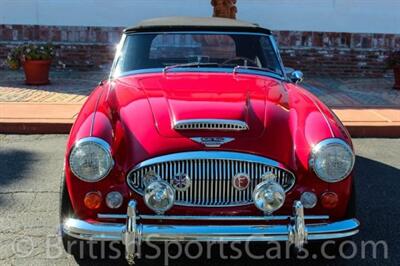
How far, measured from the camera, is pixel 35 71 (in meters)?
8.56

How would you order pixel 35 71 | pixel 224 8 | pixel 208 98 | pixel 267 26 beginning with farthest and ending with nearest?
pixel 267 26
pixel 224 8
pixel 35 71
pixel 208 98

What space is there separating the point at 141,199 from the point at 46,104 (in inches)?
188

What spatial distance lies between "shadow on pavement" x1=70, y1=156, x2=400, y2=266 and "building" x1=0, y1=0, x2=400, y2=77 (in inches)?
206

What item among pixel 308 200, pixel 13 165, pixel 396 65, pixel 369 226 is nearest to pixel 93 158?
pixel 308 200

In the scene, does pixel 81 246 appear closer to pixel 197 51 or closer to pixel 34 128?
pixel 197 51

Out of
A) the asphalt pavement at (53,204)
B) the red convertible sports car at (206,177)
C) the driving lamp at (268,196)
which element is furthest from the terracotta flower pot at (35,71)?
the driving lamp at (268,196)

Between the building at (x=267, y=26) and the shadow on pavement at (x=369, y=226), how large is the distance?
522cm

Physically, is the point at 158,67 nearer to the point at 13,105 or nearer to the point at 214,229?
the point at 214,229

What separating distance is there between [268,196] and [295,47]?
7827 mm

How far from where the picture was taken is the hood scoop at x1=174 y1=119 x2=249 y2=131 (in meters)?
2.98

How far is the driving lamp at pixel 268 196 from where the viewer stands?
2.84 m

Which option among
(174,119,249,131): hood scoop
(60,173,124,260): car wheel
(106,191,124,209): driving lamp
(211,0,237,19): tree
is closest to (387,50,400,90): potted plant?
(211,0,237,19): tree

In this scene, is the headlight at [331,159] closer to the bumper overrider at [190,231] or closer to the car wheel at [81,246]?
the bumper overrider at [190,231]

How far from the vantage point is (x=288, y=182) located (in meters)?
2.93
